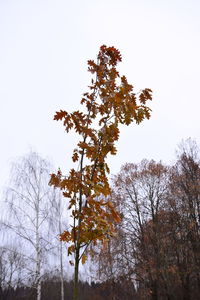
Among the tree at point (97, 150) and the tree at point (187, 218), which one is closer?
the tree at point (97, 150)

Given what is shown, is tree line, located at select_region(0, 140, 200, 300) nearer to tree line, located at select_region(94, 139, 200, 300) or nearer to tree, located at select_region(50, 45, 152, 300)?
tree line, located at select_region(94, 139, 200, 300)

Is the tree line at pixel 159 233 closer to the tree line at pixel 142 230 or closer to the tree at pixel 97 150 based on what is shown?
the tree line at pixel 142 230

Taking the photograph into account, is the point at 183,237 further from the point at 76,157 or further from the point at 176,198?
the point at 76,157

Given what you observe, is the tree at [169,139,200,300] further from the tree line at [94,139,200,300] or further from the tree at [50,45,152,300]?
the tree at [50,45,152,300]

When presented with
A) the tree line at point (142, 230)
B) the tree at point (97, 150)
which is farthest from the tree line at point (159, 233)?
the tree at point (97, 150)

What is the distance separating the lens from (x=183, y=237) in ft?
53.8

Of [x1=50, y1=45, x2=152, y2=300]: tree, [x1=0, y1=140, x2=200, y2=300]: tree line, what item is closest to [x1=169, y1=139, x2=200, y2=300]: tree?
[x1=0, y1=140, x2=200, y2=300]: tree line

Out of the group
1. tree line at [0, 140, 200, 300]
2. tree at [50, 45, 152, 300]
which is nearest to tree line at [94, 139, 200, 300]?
tree line at [0, 140, 200, 300]

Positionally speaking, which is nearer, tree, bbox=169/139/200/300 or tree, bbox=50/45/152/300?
tree, bbox=50/45/152/300

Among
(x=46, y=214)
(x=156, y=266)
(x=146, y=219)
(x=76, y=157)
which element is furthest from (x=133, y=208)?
(x=76, y=157)

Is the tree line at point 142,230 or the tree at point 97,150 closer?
the tree at point 97,150

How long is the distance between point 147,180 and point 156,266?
560cm

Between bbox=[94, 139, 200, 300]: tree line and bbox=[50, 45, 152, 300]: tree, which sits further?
bbox=[94, 139, 200, 300]: tree line

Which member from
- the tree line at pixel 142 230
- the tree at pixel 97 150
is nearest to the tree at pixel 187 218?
the tree line at pixel 142 230
